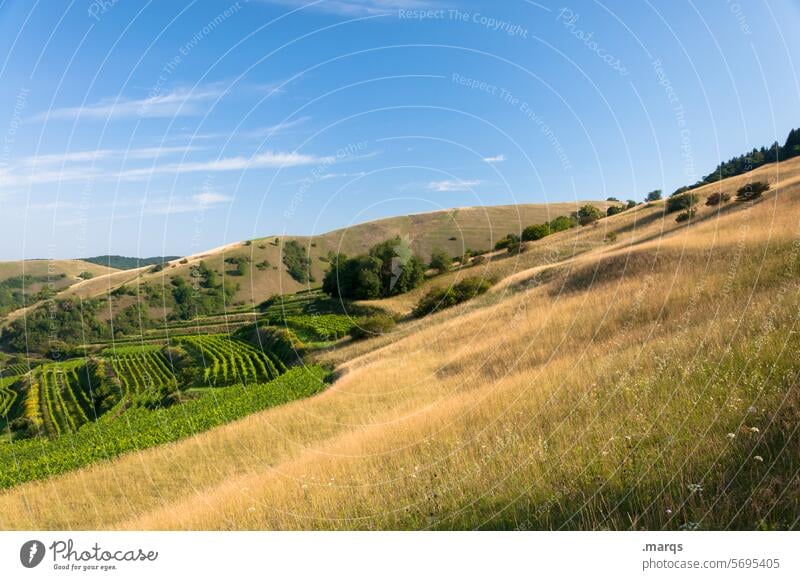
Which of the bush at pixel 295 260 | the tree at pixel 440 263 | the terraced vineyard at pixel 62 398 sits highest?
the bush at pixel 295 260

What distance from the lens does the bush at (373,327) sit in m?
47.6

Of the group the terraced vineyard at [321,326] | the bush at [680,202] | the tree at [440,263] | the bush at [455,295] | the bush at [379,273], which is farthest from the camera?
the tree at [440,263]

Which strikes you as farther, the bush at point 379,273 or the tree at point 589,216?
the tree at point 589,216

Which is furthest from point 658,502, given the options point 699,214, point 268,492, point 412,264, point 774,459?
point 412,264

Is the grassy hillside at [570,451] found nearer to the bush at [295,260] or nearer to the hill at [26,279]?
the hill at [26,279]

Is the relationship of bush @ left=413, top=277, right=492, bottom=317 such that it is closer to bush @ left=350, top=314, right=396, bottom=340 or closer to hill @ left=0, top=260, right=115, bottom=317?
bush @ left=350, top=314, right=396, bottom=340

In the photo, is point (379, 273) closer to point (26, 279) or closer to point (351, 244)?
point (351, 244)

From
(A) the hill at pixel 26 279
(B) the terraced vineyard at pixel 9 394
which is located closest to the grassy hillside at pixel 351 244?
(B) the terraced vineyard at pixel 9 394

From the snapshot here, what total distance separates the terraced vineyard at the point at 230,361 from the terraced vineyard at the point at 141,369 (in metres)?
6.31

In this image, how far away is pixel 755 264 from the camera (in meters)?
12.5

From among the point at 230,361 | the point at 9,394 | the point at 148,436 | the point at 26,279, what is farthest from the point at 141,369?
the point at 26,279

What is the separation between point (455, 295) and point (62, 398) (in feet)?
267

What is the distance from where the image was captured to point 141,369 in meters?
92.6
